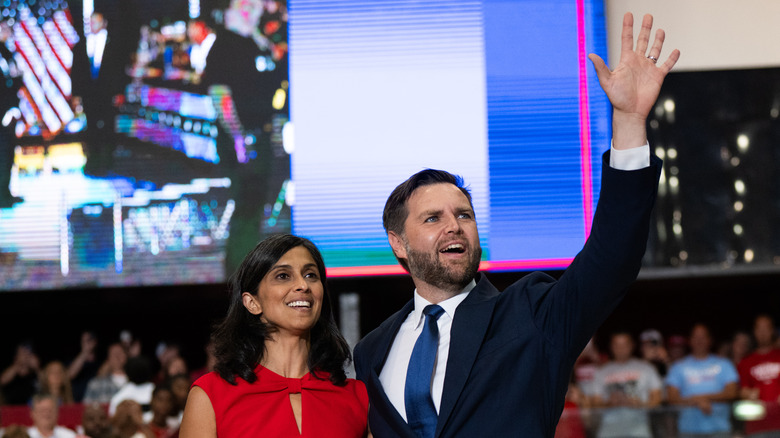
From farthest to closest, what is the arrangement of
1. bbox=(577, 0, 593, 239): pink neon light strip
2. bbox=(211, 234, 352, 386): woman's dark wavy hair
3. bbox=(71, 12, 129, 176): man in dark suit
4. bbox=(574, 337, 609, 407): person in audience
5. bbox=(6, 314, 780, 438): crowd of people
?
bbox=(574, 337, 609, 407): person in audience → bbox=(71, 12, 129, 176): man in dark suit → bbox=(577, 0, 593, 239): pink neon light strip → bbox=(6, 314, 780, 438): crowd of people → bbox=(211, 234, 352, 386): woman's dark wavy hair

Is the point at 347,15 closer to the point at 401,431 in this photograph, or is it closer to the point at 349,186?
the point at 349,186

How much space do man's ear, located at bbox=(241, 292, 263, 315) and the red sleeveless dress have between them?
143mm

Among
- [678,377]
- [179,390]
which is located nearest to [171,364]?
[179,390]

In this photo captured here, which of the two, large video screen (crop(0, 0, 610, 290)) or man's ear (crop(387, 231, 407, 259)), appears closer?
man's ear (crop(387, 231, 407, 259))

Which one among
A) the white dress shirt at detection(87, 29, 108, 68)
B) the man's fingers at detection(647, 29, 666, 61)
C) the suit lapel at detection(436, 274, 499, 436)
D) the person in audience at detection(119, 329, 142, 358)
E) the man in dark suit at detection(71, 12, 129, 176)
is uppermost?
the white dress shirt at detection(87, 29, 108, 68)

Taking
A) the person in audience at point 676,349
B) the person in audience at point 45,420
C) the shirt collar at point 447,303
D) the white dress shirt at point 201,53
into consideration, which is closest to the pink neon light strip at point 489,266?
the white dress shirt at point 201,53

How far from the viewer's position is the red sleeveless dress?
2.10m

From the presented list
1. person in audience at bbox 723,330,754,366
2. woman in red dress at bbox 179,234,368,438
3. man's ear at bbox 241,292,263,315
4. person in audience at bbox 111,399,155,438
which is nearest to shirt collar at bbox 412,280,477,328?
woman in red dress at bbox 179,234,368,438

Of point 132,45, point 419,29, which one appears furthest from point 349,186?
point 132,45

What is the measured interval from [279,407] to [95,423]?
2.75 metres

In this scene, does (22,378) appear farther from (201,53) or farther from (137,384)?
(201,53)

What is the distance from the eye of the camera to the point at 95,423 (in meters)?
4.54

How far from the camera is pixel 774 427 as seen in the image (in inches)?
164

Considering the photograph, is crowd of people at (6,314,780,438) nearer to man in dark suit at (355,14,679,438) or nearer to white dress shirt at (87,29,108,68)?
white dress shirt at (87,29,108,68)
